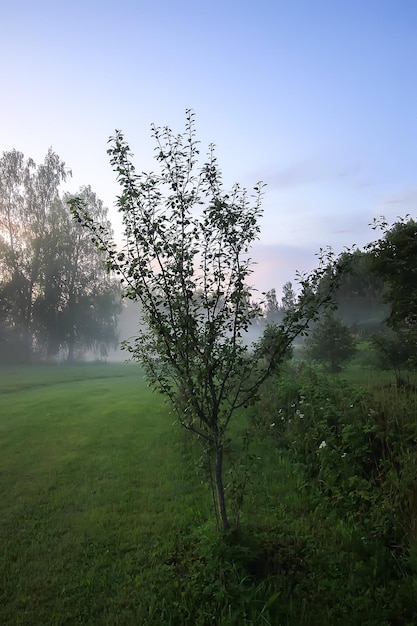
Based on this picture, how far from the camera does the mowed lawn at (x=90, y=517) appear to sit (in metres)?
3.25

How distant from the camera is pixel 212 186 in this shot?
12.6ft

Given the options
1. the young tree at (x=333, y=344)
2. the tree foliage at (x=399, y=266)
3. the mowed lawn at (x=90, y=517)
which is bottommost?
the mowed lawn at (x=90, y=517)

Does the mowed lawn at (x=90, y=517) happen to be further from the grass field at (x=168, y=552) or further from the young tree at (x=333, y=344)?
the young tree at (x=333, y=344)

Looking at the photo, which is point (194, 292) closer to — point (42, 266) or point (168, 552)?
point (168, 552)

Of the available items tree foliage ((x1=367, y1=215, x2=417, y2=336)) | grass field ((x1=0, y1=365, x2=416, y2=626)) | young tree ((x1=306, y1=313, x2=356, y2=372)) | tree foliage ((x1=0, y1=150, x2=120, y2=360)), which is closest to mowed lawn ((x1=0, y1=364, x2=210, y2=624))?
grass field ((x1=0, y1=365, x2=416, y2=626))

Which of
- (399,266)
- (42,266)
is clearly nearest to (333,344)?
(399,266)

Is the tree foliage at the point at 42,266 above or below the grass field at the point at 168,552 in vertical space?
above

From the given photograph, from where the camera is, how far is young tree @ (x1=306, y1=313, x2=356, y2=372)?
1694 centimetres

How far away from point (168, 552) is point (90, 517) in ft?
4.48

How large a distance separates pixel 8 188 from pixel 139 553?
3448cm

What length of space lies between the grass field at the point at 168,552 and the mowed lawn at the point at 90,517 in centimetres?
2

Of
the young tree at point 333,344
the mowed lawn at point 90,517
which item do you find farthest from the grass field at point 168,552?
the young tree at point 333,344

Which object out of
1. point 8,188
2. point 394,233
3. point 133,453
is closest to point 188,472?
point 133,453

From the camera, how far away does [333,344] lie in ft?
55.8
